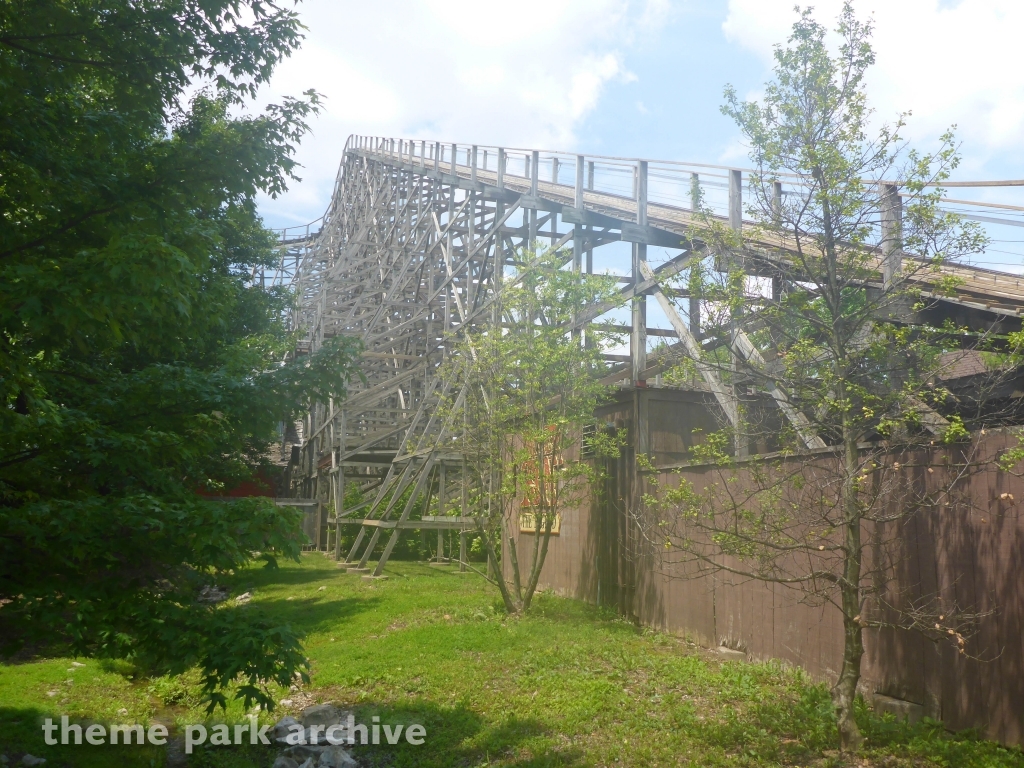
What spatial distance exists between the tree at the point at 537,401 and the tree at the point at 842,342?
4287 millimetres

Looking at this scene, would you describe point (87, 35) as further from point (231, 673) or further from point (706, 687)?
point (706, 687)

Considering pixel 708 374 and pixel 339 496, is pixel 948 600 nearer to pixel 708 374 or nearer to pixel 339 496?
pixel 708 374

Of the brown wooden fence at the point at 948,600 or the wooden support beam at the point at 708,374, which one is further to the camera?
the wooden support beam at the point at 708,374

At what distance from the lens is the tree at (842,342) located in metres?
5.55

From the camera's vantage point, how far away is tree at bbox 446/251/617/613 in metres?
10.9

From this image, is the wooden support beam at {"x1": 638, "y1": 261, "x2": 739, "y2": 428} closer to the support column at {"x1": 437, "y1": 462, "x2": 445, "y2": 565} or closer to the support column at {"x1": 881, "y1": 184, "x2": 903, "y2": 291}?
the support column at {"x1": 881, "y1": 184, "x2": 903, "y2": 291}

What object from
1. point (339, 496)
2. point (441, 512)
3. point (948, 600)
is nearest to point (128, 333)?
point (948, 600)

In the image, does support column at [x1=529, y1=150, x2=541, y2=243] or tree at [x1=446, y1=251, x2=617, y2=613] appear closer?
tree at [x1=446, y1=251, x2=617, y2=613]

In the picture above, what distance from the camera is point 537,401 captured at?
11.0 metres

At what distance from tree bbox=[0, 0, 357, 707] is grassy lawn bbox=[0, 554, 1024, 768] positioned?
162 centimetres

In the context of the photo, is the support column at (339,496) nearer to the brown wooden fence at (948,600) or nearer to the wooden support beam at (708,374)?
the wooden support beam at (708,374)

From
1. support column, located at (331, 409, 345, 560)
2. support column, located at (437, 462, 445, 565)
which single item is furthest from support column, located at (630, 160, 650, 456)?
support column, located at (331, 409, 345, 560)

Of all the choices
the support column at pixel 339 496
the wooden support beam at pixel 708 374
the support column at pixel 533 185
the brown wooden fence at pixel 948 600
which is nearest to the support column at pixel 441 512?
the support column at pixel 339 496

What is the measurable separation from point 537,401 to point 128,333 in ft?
21.0
